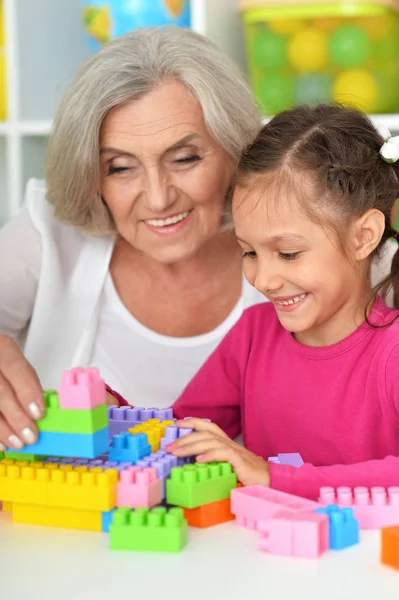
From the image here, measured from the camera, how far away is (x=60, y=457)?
1.13 m

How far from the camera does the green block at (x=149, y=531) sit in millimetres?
973

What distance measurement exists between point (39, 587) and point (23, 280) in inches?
44.8

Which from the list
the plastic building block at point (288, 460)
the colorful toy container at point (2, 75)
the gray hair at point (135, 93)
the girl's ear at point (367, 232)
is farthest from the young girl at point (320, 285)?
the colorful toy container at point (2, 75)

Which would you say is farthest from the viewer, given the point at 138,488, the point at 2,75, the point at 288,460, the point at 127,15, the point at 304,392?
the point at 2,75

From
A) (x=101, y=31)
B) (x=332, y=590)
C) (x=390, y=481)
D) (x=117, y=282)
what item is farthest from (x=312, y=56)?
(x=332, y=590)

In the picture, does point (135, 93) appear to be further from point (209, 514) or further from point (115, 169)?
point (209, 514)

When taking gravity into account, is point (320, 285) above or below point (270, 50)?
below

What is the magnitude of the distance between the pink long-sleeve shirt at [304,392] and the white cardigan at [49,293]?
345 millimetres

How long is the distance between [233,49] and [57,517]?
1771mm

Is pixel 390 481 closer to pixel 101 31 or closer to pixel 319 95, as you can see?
pixel 319 95

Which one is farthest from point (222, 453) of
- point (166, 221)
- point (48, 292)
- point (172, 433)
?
point (48, 292)

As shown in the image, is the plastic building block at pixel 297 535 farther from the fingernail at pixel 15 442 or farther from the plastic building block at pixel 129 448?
the fingernail at pixel 15 442

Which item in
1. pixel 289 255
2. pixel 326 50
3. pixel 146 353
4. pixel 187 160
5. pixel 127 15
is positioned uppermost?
pixel 127 15

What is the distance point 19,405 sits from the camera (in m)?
1.09
